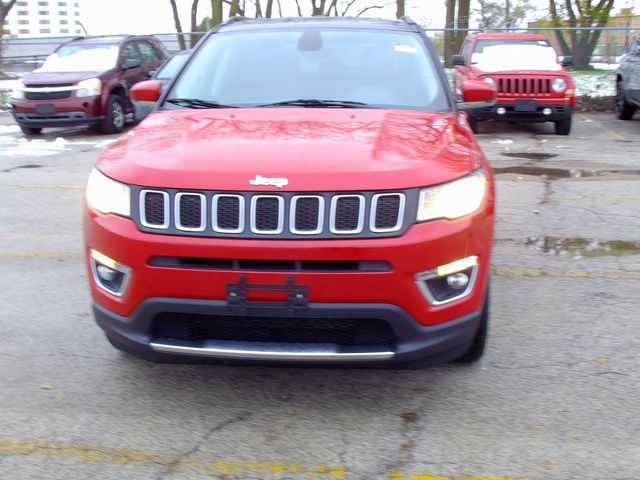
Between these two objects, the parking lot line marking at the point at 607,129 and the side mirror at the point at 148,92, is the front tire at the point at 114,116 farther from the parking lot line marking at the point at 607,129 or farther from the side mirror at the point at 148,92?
the parking lot line marking at the point at 607,129

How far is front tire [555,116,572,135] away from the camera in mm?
12258

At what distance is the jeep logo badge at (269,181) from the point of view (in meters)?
3.03

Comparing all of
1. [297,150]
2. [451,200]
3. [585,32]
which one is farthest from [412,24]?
[585,32]

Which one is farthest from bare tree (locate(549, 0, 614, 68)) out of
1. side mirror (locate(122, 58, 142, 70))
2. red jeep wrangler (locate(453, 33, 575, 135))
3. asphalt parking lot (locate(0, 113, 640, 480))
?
asphalt parking lot (locate(0, 113, 640, 480))

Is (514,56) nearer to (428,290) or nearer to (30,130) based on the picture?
(30,130)

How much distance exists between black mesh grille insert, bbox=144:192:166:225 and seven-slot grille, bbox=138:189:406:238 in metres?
0.07

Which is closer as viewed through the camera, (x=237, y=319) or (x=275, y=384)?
(x=237, y=319)

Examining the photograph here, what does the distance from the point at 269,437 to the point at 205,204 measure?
1052 millimetres

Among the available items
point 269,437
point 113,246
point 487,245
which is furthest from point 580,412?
point 113,246

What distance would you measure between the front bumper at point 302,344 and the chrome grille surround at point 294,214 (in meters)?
0.30

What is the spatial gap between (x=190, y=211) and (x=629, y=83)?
1200cm

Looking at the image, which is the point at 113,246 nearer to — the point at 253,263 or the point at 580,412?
the point at 253,263

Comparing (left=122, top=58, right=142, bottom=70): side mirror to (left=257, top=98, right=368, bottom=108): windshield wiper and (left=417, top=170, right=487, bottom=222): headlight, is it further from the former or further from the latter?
(left=417, top=170, right=487, bottom=222): headlight

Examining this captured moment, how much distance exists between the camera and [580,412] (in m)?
3.40
